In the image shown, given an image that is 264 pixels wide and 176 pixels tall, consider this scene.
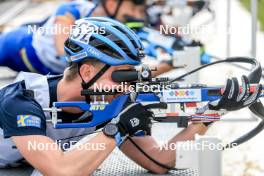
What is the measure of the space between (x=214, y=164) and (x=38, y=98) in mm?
1125

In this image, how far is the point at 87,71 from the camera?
3.76m

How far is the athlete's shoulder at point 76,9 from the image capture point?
23.2 ft

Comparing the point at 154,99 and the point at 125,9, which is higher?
the point at 125,9

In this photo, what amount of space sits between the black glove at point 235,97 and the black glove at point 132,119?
33cm

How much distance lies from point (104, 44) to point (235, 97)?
0.76 meters

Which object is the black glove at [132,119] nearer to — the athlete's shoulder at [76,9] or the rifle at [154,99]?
the rifle at [154,99]

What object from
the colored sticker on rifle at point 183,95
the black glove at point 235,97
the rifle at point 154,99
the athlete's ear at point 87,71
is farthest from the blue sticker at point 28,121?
the black glove at point 235,97

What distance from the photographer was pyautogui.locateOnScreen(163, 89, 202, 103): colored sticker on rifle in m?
3.63

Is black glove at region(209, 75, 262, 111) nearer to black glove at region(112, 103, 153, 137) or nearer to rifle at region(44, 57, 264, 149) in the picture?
rifle at region(44, 57, 264, 149)

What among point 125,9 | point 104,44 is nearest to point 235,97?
point 104,44

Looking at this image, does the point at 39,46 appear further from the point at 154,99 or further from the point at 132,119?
the point at 132,119

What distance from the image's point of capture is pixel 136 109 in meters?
3.54

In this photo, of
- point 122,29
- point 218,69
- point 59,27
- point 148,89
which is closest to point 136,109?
point 148,89

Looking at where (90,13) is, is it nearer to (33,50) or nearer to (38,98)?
(33,50)
